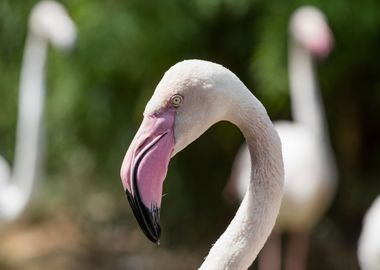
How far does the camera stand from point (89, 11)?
6004 mm

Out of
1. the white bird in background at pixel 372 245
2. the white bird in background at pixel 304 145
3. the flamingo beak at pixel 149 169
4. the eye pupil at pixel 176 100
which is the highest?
the white bird in background at pixel 304 145

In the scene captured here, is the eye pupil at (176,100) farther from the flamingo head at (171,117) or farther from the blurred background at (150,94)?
the blurred background at (150,94)

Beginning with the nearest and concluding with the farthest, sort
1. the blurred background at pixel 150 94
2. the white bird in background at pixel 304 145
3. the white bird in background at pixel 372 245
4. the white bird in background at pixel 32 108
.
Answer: the white bird in background at pixel 372 245 < the white bird in background at pixel 304 145 < the white bird in background at pixel 32 108 < the blurred background at pixel 150 94

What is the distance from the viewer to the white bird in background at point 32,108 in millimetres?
5074

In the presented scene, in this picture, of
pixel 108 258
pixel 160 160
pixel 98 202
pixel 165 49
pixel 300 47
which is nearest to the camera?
pixel 160 160

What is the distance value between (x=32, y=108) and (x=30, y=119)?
70 millimetres

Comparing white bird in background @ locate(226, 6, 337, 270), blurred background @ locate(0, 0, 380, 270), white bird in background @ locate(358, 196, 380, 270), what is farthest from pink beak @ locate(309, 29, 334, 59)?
white bird in background @ locate(358, 196, 380, 270)

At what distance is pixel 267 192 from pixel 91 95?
4.85 meters

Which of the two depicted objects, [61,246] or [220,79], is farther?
[61,246]

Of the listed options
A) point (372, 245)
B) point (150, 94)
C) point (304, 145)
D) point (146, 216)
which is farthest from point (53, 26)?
point (146, 216)

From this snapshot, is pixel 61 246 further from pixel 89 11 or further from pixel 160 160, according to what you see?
pixel 160 160

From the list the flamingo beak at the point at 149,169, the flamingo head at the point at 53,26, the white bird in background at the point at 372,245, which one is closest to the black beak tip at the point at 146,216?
the flamingo beak at the point at 149,169

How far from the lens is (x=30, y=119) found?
5.25 m

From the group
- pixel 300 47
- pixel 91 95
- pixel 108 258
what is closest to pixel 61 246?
pixel 108 258
